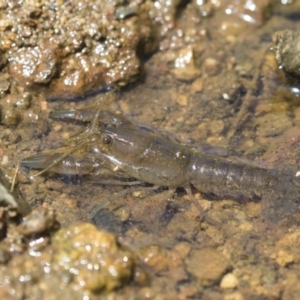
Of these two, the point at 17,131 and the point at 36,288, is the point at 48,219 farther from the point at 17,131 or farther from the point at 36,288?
the point at 17,131

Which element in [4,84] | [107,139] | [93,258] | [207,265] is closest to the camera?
[93,258]

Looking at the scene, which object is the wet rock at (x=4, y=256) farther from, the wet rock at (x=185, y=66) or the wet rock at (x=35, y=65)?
the wet rock at (x=185, y=66)

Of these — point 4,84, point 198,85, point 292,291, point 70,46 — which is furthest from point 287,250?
point 4,84

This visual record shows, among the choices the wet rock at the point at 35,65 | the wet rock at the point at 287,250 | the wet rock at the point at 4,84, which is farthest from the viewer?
the wet rock at the point at 35,65

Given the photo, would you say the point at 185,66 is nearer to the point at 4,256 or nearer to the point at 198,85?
the point at 198,85

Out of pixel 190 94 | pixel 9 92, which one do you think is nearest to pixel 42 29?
pixel 9 92

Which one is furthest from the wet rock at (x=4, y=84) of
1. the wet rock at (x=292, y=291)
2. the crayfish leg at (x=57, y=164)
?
the wet rock at (x=292, y=291)

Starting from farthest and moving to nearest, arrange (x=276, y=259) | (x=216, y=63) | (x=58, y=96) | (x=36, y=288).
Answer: (x=216, y=63), (x=58, y=96), (x=276, y=259), (x=36, y=288)
